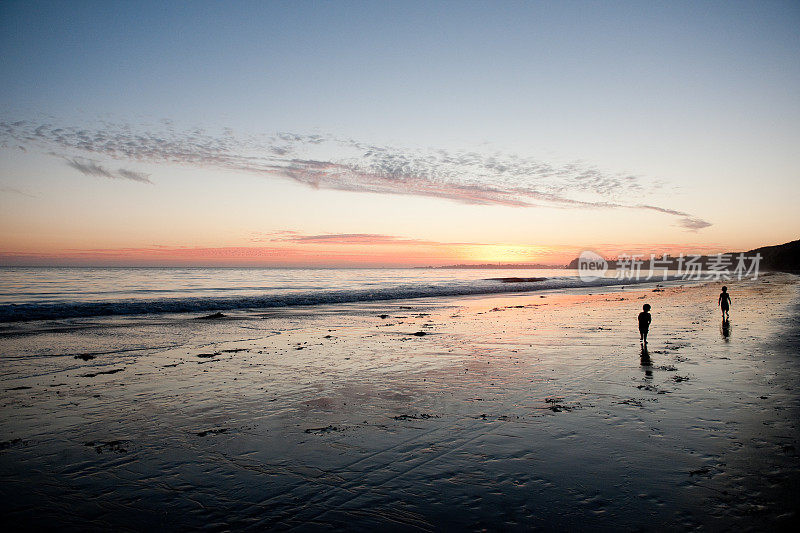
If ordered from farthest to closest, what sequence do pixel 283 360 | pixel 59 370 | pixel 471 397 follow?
pixel 283 360
pixel 59 370
pixel 471 397

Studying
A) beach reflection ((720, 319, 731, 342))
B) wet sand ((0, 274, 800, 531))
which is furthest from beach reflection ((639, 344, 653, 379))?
beach reflection ((720, 319, 731, 342))

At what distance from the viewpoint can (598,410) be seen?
8.56m

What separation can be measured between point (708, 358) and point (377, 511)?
510 inches

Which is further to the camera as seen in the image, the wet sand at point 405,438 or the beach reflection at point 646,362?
the beach reflection at point 646,362

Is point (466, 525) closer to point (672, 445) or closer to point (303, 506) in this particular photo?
point (303, 506)

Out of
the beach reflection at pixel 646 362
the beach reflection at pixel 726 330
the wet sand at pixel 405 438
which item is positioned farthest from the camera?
the beach reflection at pixel 726 330

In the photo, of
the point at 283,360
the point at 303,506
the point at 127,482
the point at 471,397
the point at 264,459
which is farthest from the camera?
the point at 283,360

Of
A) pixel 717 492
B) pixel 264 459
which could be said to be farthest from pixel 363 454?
pixel 717 492

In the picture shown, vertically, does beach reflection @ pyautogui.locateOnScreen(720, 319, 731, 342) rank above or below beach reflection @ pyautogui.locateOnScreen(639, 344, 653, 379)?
above

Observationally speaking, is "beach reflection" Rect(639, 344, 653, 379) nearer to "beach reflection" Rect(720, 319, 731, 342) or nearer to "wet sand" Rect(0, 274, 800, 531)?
"wet sand" Rect(0, 274, 800, 531)

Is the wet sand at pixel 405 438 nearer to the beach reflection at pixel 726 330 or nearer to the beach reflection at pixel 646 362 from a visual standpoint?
the beach reflection at pixel 646 362

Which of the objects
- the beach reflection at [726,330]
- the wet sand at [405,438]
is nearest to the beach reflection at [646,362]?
the wet sand at [405,438]

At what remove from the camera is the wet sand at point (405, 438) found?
5.05 metres

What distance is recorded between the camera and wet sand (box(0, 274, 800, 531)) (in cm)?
505
